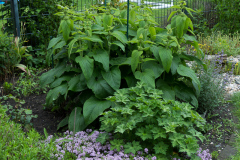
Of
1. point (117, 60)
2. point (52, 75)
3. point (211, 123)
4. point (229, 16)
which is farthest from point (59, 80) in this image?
point (229, 16)

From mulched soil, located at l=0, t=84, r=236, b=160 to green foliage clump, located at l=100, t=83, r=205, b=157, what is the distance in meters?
0.74

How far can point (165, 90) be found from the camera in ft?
11.4

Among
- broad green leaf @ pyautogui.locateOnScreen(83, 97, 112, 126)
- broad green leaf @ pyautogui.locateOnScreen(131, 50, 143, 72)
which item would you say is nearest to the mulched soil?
broad green leaf @ pyautogui.locateOnScreen(83, 97, 112, 126)

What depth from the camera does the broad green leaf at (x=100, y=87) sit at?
3.36m

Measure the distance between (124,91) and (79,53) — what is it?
923mm

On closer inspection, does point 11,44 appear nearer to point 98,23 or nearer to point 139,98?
point 98,23

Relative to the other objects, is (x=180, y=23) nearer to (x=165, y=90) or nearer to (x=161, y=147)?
(x=165, y=90)

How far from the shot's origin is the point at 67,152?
2688 millimetres

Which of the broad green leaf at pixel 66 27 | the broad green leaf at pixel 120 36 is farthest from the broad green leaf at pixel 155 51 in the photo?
the broad green leaf at pixel 66 27

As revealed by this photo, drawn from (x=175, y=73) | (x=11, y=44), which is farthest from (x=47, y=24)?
(x=175, y=73)

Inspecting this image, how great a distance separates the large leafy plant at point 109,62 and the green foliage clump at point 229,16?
528 centimetres

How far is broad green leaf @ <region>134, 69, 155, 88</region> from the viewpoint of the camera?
327cm

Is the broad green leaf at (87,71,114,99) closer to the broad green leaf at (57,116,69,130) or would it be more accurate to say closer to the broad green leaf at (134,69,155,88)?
the broad green leaf at (134,69,155,88)

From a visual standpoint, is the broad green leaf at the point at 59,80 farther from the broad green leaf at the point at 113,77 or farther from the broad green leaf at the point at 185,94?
the broad green leaf at the point at 185,94
